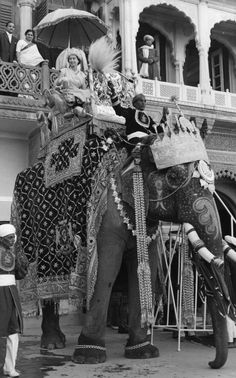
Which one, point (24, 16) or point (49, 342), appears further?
point (24, 16)

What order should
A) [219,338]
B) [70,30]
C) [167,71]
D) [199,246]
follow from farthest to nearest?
[167,71] → [70,30] → [199,246] → [219,338]

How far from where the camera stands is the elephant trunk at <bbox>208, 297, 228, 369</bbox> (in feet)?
15.9

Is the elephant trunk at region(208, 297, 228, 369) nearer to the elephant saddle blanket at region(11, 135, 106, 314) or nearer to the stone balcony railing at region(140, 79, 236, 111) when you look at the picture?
the elephant saddle blanket at region(11, 135, 106, 314)

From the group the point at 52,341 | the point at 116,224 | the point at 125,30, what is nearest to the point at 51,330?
the point at 52,341

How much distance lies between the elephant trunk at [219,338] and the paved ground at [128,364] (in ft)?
0.25

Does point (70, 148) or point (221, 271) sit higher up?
point (70, 148)

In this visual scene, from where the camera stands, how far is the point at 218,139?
43.5 feet

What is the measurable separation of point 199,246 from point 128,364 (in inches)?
52.3

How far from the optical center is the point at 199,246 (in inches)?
199

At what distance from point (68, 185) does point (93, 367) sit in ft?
6.28

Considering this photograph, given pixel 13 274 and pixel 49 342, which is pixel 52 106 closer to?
pixel 13 274

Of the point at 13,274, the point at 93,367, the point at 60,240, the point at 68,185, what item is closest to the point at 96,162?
the point at 68,185

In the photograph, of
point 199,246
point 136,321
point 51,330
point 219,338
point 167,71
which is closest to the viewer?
point 219,338

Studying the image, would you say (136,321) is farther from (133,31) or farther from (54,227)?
(133,31)
